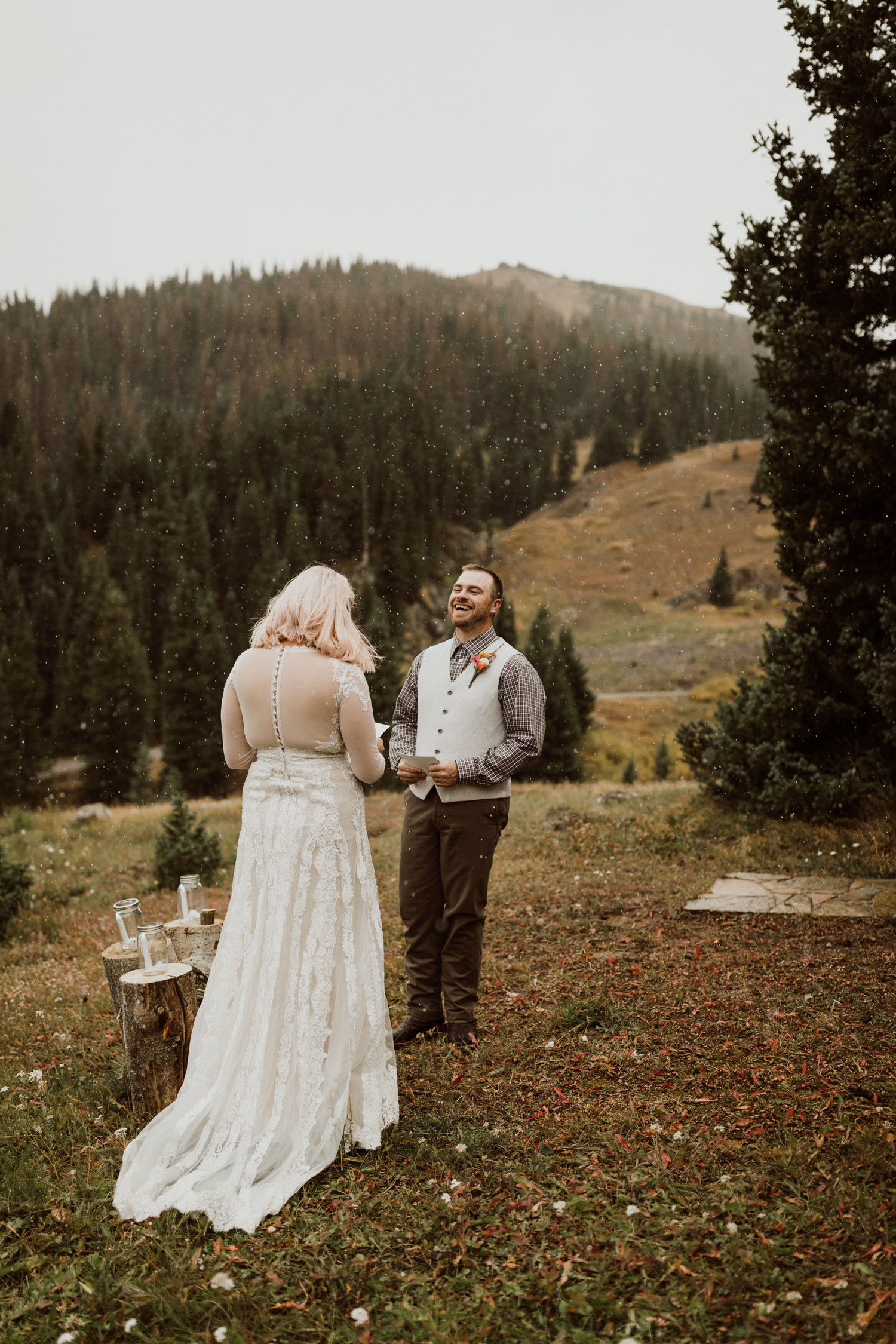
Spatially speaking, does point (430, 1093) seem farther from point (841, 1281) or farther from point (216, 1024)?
point (841, 1281)

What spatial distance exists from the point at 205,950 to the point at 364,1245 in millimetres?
2241

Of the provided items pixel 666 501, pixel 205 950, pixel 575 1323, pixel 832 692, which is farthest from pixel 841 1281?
pixel 666 501

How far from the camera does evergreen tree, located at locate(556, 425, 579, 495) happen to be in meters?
93.5

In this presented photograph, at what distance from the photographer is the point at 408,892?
5.02 m

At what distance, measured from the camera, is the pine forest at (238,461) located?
158ft

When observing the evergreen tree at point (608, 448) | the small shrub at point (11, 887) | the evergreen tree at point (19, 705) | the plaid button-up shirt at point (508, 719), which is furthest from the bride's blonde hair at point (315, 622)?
the evergreen tree at point (608, 448)

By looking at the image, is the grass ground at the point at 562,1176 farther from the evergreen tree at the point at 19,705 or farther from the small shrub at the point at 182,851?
A: the evergreen tree at the point at 19,705

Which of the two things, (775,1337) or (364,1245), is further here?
(364,1245)

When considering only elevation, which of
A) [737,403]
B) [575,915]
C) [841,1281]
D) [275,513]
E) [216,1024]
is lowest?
[575,915]

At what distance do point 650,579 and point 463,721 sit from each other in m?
70.1

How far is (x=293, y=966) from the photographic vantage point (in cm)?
384

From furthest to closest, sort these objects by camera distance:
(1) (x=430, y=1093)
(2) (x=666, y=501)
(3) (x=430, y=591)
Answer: (2) (x=666, y=501)
(3) (x=430, y=591)
(1) (x=430, y=1093)

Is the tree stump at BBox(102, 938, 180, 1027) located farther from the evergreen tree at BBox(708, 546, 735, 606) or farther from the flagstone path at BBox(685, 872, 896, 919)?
the evergreen tree at BBox(708, 546, 735, 606)

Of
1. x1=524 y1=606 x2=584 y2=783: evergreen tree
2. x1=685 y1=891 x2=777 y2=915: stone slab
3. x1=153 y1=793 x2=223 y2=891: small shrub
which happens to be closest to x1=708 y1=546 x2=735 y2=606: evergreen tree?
x1=524 y1=606 x2=584 y2=783: evergreen tree
